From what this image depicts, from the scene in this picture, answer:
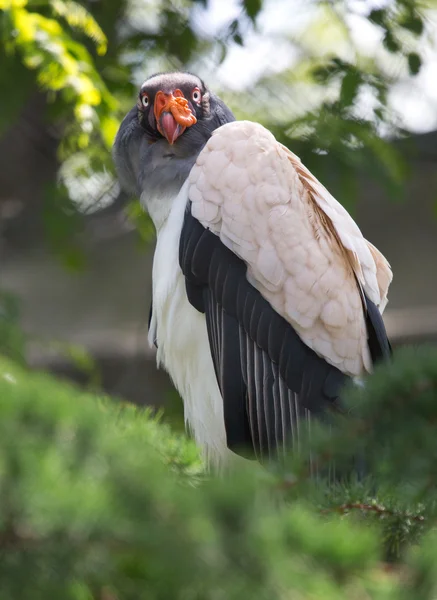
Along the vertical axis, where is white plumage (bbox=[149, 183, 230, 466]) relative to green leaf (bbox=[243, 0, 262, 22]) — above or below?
below

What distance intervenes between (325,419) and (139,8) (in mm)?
4384

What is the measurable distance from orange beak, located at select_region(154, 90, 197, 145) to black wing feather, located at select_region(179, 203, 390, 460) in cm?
53

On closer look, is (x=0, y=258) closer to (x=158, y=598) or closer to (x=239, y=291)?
(x=239, y=291)

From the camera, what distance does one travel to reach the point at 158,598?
4.20 ft

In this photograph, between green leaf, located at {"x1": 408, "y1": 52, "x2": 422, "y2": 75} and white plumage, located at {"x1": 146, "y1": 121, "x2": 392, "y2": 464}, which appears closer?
white plumage, located at {"x1": 146, "y1": 121, "x2": 392, "y2": 464}

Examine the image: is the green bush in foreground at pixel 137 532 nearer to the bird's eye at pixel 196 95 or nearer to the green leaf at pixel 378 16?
the bird's eye at pixel 196 95

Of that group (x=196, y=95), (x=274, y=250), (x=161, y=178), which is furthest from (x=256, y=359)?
(x=196, y=95)

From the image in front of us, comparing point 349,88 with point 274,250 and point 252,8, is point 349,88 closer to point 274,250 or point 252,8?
point 252,8

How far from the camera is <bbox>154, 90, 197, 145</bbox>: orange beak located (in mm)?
3768

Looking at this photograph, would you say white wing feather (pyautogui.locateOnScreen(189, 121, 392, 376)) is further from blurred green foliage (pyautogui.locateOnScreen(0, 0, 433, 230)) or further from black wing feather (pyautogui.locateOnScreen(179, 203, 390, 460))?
blurred green foliage (pyautogui.locateOnScreen(0, 0, 433, 230))

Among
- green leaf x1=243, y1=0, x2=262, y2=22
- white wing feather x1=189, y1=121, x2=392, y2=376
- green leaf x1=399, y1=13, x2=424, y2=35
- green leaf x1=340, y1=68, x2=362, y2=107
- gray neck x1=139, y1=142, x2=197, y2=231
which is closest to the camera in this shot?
white wing feather x1=189, y1=121, x2=392, y2=376

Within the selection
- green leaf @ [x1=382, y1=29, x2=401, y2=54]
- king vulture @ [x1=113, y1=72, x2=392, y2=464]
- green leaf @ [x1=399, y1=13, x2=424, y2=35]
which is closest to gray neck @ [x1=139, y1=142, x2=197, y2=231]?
king vulture @ [x1=113, y1=72, x2=392, y2=464]

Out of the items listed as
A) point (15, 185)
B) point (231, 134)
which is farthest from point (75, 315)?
point (231, 134)

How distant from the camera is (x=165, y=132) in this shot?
3.77 metres
